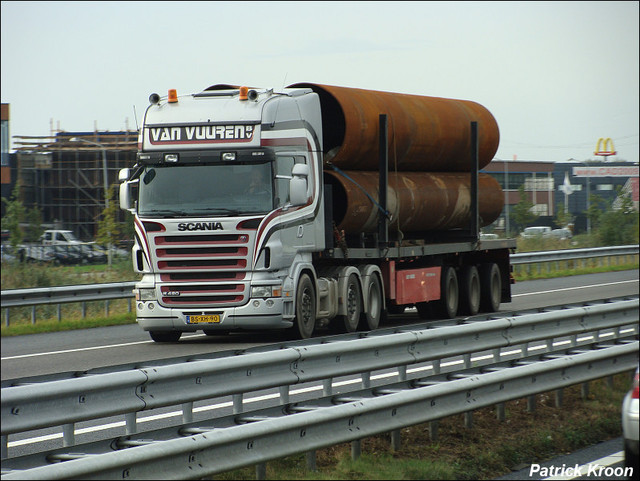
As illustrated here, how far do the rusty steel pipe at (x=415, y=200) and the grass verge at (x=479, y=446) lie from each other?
26.3 feet

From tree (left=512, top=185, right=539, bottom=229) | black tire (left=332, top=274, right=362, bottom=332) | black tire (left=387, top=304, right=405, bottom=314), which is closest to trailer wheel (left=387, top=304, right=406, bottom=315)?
black tire (left=387, top=304, right=405, bottom=314)

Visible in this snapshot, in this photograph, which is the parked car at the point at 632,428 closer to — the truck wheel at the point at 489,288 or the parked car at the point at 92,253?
the truck wheel at the point at 489,288

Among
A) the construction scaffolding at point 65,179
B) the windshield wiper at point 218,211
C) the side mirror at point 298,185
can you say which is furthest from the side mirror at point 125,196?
the construction scaffolding at point 65,179

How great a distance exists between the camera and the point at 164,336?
17.8 meters

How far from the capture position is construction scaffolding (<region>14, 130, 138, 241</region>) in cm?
7650

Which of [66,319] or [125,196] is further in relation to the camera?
[66,319]

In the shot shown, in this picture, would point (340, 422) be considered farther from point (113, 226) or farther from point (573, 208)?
point (573, 208)

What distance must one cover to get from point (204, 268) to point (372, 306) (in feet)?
12.6

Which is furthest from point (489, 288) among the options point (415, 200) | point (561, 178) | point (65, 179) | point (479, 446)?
point (561, 178)

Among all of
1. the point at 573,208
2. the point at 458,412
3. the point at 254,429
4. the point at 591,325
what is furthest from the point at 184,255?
the point at 573,208

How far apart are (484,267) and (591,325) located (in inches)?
460

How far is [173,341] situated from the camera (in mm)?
17812

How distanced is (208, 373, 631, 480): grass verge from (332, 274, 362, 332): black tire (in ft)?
24.4

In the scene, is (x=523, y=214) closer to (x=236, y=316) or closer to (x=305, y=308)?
(x=305, y=308)
